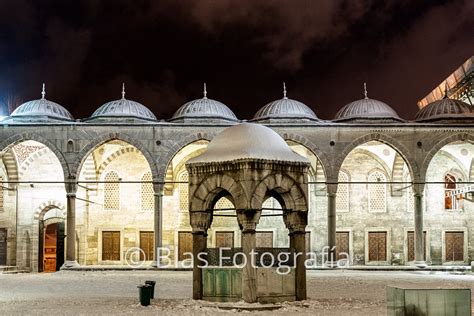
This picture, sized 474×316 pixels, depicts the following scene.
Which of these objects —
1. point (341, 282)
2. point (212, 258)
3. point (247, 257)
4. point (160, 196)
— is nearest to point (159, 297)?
point (212, 258)

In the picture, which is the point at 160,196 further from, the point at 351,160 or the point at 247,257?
the point at 247,257

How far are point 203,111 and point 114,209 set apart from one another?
5.46 meters

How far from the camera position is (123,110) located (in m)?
29.4

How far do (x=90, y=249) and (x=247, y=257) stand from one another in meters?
18.5

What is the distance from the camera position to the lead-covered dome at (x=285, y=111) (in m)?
28.9

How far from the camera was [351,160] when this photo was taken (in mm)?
30781

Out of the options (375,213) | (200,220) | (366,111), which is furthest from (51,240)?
(200,220)

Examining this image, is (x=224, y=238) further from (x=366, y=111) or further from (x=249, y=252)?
(x=249, y=252)

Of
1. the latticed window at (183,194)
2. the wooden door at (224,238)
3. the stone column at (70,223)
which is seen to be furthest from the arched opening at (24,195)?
the wooden door at (224,238)

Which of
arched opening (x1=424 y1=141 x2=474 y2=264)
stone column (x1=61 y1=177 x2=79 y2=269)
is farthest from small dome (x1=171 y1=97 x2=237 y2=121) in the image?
arched opening (x1=424 y1=141 x2=474 y2=264)

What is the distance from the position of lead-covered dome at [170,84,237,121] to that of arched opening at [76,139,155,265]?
256 cm

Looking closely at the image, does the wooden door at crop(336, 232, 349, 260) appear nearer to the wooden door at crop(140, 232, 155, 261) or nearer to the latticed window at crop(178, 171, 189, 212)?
the latticed window at crop(178, 171, 189, 212)

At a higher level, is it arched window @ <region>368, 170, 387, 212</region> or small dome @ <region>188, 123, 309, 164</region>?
small dome @ <region>188, 123, 309, 164</region>

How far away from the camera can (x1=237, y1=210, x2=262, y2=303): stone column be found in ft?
41.3
